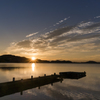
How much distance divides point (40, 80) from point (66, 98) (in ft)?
A: 36.4

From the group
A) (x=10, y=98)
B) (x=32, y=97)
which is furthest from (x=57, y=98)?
(x=10, y=98)

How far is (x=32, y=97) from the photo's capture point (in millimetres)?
19359

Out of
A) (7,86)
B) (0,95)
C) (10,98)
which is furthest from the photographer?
(7,86)

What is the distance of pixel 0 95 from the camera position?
16.8m

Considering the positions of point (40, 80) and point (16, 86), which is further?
point (40, 80)

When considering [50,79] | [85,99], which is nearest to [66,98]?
[85,99]

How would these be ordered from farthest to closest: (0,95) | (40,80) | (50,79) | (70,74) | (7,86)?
(70,74), (50,79), (40,80), (7,86), (0,95)

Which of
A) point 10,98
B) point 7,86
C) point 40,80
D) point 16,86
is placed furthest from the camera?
point 40,80

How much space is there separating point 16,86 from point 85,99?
1329 cm

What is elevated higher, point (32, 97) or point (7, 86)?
point (7, 86)

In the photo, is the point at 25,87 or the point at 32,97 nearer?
the point at 32,97

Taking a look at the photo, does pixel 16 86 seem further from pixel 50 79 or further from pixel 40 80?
pixel 50 79

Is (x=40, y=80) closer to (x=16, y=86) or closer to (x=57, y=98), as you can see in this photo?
(x=16, y=86)

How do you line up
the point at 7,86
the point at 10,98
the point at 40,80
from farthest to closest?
1. the point at 40,80
2. the point at 7,86
3. the point at 10,98
